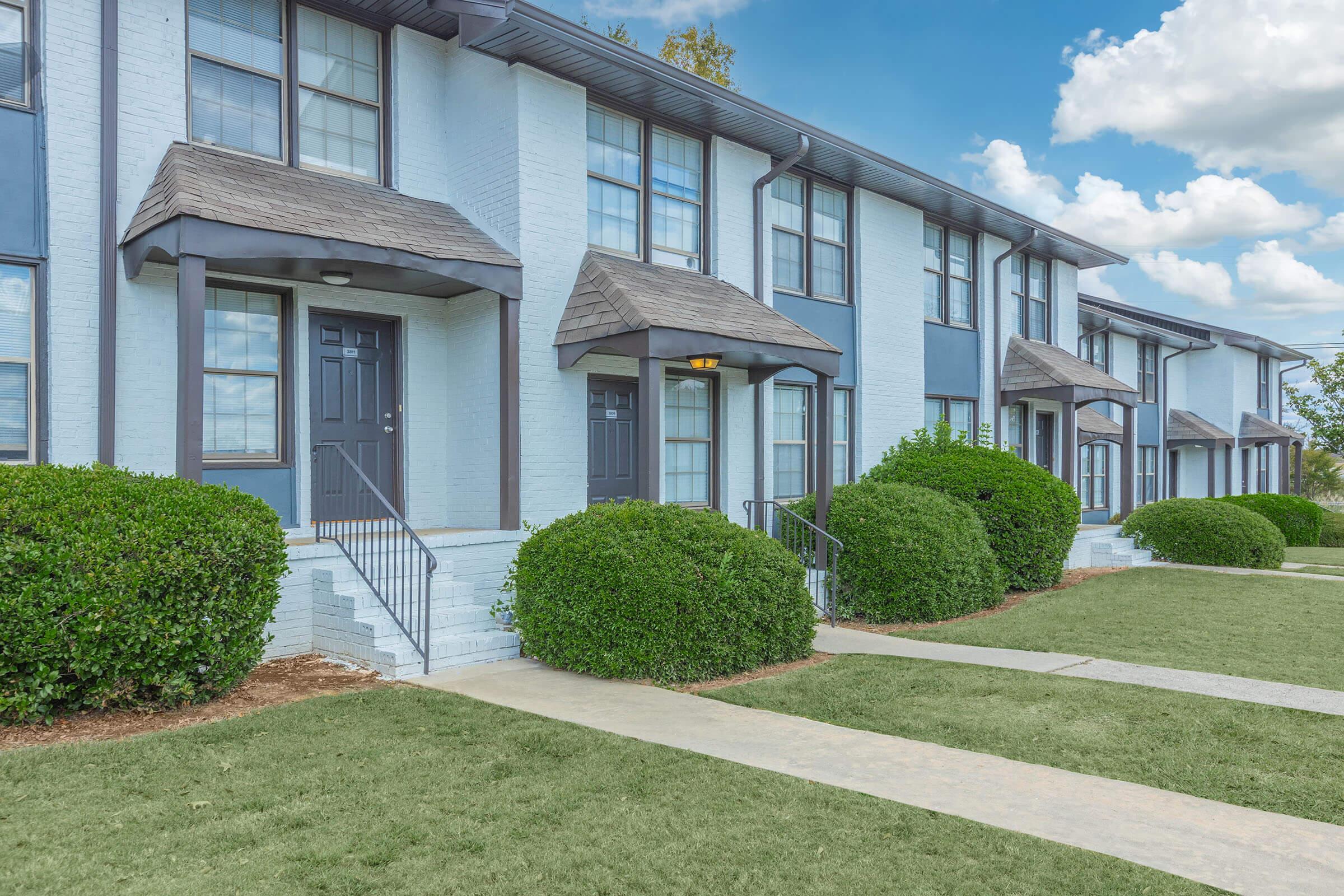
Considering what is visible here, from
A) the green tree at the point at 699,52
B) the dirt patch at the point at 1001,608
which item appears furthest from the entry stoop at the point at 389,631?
the green tree at the point at 699,52

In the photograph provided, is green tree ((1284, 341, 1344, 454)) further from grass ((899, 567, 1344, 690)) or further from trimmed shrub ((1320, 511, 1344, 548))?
grass ((899, 567, 1344, 690))

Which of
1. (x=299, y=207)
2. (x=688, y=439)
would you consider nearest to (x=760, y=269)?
(x=688, y=439)

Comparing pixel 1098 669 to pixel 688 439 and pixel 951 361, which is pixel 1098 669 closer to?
pixel 688 439

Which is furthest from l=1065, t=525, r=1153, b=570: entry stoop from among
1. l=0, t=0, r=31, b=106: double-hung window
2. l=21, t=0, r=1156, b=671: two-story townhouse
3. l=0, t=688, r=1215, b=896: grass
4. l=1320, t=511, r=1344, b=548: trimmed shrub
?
l=0, t=0, r=31, b=106: double-hung window

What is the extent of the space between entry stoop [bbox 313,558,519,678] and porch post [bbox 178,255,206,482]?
144 cm

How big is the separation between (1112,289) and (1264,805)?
64.9 meters

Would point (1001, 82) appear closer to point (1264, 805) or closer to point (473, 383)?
point (473, 383)

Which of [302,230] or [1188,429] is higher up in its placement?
[302,230]

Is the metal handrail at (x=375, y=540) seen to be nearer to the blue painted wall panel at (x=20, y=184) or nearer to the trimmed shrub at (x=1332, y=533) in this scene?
the blue painted wall panel at (x=20, y=184)

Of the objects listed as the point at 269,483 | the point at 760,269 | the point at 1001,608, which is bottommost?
the point at 1001,608

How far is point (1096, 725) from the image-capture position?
6203 mm

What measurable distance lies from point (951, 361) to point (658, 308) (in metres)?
8.61

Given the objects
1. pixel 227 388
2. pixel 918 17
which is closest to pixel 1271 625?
pixel 227 388

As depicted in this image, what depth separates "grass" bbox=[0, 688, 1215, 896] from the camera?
145 inches
